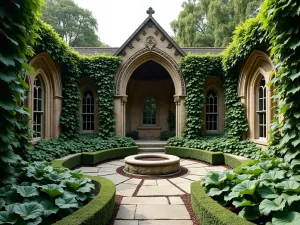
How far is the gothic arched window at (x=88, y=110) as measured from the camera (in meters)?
12.1

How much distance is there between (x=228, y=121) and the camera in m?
10.5

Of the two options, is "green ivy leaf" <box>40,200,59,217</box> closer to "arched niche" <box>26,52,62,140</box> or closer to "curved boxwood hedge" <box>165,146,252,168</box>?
"curved boxwood hedge" <box>165,146,252,168</box>

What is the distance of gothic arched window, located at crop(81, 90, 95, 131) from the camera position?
12.1m

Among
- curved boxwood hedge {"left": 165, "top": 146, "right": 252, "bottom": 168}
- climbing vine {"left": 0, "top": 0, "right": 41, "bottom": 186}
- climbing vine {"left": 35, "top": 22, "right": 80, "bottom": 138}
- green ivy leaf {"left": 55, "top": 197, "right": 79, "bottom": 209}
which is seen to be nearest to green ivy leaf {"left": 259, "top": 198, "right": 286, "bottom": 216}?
green ivy leaf {"left": 55, "top": 197, "right": 79, "bottom": 209}

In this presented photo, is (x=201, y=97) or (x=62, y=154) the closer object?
(x=62, y=154)

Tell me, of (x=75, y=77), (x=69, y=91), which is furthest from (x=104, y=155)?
(x=75, y=77)

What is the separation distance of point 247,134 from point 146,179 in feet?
18.1

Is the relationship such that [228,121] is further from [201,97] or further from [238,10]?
[238,10]

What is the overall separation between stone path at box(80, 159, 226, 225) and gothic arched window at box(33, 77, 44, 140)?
2.93m

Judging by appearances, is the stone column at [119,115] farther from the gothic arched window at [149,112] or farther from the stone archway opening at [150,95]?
the gothic arched window at [149,112]

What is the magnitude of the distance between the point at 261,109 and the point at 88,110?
8.93m

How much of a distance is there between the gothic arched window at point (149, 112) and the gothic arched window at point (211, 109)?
4.81m

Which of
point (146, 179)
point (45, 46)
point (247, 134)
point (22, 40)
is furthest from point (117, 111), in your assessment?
point (22, 40)

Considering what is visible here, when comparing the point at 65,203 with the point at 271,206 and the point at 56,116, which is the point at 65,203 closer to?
the point at 271,206
